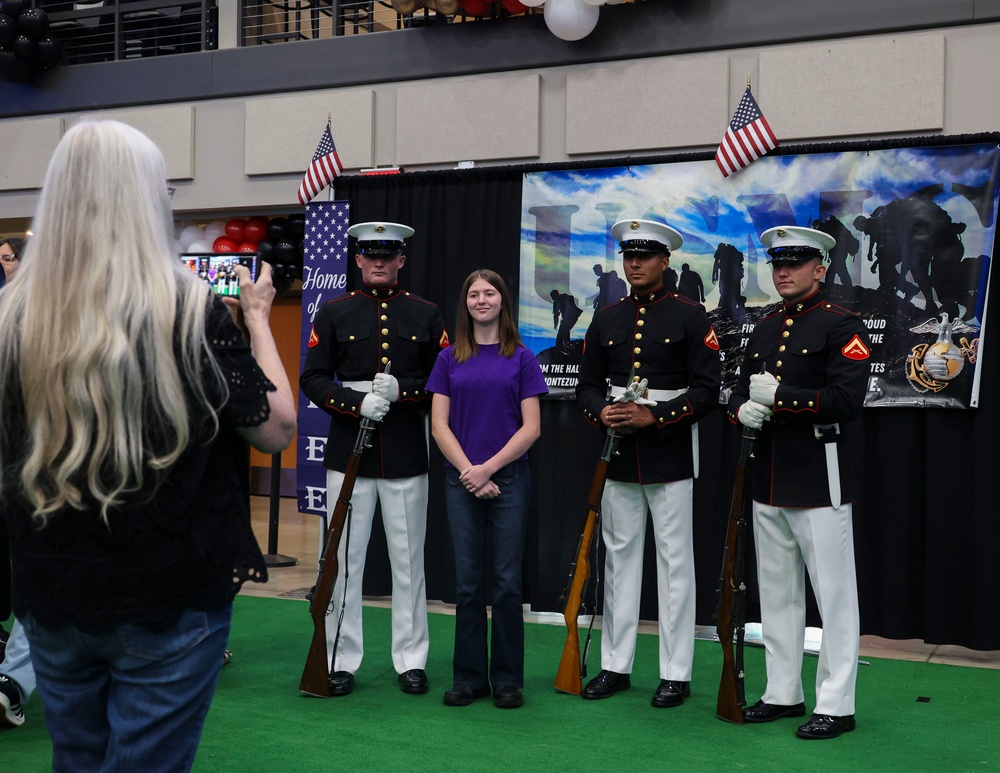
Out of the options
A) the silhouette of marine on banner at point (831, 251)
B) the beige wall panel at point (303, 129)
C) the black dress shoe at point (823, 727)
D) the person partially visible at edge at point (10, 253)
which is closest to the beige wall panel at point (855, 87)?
the silhouette of marine on banner at point (831, 251)

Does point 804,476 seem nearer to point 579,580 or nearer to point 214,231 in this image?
point 579,580

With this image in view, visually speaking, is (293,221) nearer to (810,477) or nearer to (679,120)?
(679,120)

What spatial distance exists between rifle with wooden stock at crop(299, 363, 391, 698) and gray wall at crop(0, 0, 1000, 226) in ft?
8.87

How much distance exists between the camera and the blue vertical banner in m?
5.70

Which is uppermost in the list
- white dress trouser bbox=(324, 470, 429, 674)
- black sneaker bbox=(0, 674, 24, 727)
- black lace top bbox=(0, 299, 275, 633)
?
black lace top bbox=(0, 299, 275, 633)

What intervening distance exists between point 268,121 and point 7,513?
18.7 feet

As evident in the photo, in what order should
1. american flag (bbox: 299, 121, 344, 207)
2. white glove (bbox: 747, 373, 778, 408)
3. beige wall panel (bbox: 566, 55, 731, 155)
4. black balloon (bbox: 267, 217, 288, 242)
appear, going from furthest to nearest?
1. black balloon (bbox: 267, 217, 288, 242)
2. american flag (bbox: 299, 121, 344, 207)
3. beige wall panel (bbox: 566, 55, 731, 155)
4. white glove (bbox: 747, 373, 778, 408)

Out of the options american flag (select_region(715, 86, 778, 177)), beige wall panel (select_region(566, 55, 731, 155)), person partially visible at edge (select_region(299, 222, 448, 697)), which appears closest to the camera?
person partially visible at edge (select_region(299, 222, 448, 697))

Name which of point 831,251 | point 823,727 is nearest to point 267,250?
point 831,251

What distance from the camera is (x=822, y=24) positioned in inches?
215

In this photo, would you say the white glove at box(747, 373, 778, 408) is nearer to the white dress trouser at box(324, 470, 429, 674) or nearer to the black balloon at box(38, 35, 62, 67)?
the white dress trouser at box(324, 470, 429, 674)

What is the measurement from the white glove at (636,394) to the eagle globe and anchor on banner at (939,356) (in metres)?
1.56

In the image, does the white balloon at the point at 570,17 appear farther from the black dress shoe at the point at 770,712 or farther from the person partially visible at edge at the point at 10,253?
the black dress shoe at the point at 770,712

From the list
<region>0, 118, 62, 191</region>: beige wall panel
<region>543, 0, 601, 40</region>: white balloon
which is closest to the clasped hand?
<region>543, 0, 601, 40</region>: white balloon
